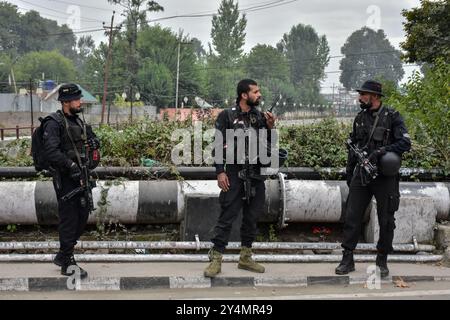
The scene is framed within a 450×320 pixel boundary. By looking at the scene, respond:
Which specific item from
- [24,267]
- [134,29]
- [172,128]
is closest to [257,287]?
[24,267]

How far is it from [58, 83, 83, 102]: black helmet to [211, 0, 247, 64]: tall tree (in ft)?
314

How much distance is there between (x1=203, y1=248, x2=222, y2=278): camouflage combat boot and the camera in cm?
550

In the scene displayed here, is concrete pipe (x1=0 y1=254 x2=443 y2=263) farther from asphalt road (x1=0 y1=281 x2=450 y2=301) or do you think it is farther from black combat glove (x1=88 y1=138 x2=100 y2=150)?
black combat glove (x1=88 y1=138 x2=100 y2=150)

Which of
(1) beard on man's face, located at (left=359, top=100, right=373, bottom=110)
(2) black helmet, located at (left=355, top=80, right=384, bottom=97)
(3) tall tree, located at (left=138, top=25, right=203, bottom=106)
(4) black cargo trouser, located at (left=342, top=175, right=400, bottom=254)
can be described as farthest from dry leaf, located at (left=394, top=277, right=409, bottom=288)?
(3) tall tree, located at (left=138, top=25, right=203, bottom=106)

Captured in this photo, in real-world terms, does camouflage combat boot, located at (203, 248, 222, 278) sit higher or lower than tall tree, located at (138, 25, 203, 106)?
lower

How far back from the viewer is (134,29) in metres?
68.9

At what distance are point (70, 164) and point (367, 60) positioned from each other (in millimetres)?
106413

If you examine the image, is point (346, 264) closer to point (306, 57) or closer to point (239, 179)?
point (239, 179)

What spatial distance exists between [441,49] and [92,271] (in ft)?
50.0

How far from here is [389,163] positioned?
5434 millimetres

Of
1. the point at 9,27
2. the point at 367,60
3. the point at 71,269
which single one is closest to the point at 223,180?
the point at 71,269

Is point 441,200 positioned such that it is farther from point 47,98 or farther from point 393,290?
point 47,98

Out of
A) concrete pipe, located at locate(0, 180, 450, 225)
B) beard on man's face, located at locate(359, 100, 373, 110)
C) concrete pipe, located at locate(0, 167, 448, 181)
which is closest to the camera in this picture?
beard on man's face, located at locate(359, 100, 373, 110)

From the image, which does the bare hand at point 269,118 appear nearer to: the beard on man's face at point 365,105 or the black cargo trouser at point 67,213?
the beard on man's face at point 365,105
